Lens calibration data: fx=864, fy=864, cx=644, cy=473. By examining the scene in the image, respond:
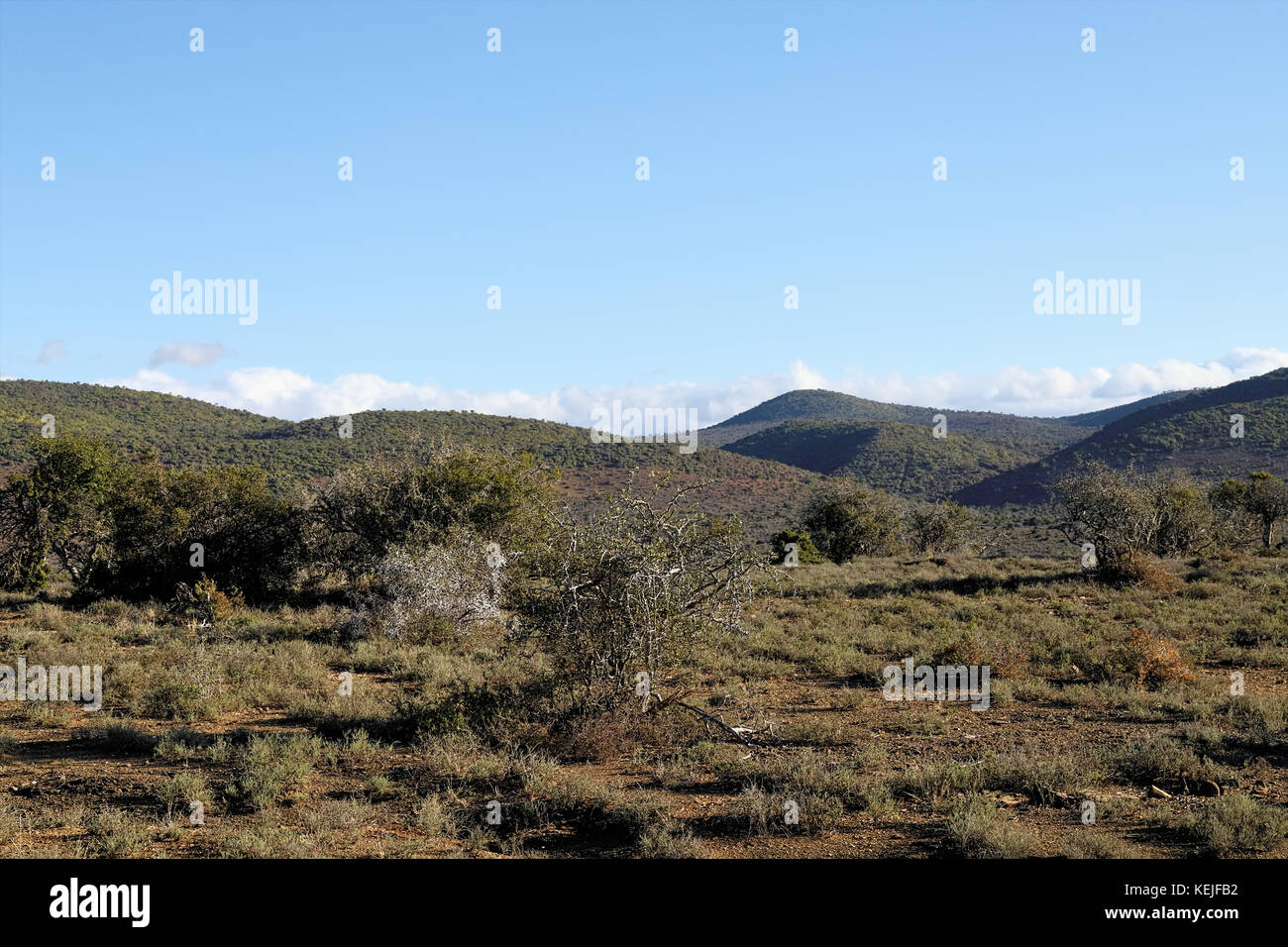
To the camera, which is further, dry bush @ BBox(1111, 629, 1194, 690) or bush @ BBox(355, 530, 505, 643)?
bush @ BBox(355, 530, 505, 643)

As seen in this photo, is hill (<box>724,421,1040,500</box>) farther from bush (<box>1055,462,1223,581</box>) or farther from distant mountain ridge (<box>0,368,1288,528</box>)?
bush (<box>1055,462,1223,581</box>)

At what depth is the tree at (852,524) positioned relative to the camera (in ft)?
119

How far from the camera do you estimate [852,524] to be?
36562mm

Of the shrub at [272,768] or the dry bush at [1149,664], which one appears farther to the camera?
the dry bush at [1149,664]

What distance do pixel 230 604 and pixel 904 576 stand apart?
17399 millimetres

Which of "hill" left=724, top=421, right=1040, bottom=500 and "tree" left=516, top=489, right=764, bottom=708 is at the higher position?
"hill" left=724, top=421, right=1040, bottom=500

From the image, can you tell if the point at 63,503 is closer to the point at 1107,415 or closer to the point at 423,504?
the point at 423,504

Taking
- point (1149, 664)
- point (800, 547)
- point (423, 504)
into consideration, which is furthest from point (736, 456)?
point (1149, 664)

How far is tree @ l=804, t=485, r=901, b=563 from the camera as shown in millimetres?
36219

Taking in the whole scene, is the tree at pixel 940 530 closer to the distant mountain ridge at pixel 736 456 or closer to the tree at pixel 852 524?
the tree at pixel 852 524

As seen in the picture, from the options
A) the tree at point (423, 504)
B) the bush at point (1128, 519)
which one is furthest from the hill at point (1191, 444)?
the tree at point (423, 504)

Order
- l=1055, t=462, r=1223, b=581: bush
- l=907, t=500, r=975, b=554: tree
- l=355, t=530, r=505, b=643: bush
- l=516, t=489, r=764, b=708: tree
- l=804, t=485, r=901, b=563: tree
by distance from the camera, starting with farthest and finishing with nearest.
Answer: l=907, t=500, r=975, b=554: tree < l=804, t=485, r=901, b=563: tree < l=1055, t=462, r=1223, b=581: bush < l=355, t=530, r=505, b=643: bush < l=516, t=489, r=764, b=708: tree

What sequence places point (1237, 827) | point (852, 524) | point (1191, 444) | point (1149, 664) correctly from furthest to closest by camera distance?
point (1191, 444) < point (852, 524) < point (1149, 664) < point (1237, 827)

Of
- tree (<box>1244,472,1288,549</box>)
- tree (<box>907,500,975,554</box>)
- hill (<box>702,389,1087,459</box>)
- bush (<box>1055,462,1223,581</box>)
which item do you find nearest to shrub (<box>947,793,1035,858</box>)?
bush (<box>1055,462,1223,581</box>)
